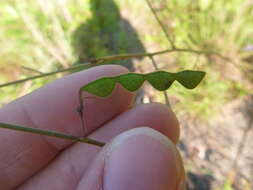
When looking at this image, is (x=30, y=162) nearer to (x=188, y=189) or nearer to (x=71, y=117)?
(x=71, y=117)

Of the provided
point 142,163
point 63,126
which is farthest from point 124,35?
point 142,163

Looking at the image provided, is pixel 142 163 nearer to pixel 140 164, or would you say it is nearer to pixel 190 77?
pixel 140 164

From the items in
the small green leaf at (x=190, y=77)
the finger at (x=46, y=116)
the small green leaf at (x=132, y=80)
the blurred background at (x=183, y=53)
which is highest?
the small green leaf at (x=132, y=80)

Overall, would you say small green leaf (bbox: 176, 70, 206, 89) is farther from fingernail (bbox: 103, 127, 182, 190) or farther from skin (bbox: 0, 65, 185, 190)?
skin (bbox: 0, 65, 185, 190)

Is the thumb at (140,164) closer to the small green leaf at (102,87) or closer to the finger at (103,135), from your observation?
the small green leaf at (102,87)

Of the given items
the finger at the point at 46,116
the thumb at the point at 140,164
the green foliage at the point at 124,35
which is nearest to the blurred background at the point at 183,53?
the green foliage at the point at 124,35

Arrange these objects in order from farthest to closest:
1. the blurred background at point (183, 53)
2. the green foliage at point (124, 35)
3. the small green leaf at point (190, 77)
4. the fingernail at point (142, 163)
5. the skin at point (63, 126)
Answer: the green foliage at point (124, 35)
the blurred background at point (183, 53)
the skin at point (63, 126)
the fingernail at point (142, 163)
the small green leaf at point (190, 77)

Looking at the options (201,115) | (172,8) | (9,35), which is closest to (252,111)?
(201,115)
